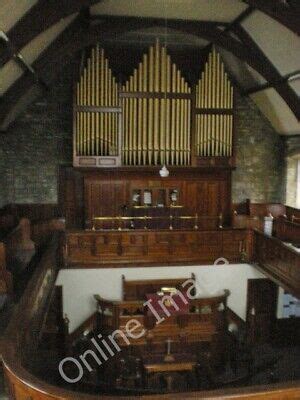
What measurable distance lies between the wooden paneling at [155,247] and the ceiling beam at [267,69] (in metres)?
3.16

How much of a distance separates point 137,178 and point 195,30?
378cm

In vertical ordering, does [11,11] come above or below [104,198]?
above

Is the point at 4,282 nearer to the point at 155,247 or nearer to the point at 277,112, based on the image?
the point at 155,247

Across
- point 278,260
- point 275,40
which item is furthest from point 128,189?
point 275,40

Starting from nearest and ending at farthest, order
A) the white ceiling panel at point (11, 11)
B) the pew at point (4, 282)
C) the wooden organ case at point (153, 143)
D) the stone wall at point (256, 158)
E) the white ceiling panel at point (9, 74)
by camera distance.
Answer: the white ceiling panel at point (11, 11) < the pew at point (4, 282) < the white ceiling panel at point (9, 74) < the wooden organ case at point (153, 143) < the stone wall at point (256, 158)

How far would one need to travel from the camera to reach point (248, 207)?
41.2ft

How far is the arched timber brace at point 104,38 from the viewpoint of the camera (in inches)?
346

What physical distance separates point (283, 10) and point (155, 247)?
539cm

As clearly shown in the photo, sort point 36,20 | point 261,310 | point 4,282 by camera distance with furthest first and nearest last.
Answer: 1. point 261,310
2. point 36,20
3. point 4,282

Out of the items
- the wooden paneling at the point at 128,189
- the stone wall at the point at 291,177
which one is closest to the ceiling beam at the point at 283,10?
the wooden paneling at the point at 128,189

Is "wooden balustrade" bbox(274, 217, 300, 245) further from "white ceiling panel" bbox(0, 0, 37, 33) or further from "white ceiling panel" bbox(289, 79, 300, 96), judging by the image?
"white ceiling panel" bbox(0, 0, 37, 33)

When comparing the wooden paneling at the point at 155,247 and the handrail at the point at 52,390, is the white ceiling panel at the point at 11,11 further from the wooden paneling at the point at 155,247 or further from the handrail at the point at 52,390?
the wooden paneling at the point at 155,247

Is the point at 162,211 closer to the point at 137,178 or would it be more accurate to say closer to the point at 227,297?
A: the point at 137,178

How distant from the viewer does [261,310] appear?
1102 cm
